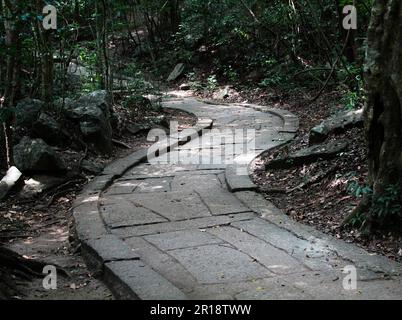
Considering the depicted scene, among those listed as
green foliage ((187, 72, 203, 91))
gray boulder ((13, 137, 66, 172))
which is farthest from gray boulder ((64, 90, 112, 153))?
green foliage ((187, 72, 203, 91))

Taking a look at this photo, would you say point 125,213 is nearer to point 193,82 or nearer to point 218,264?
point 218,264

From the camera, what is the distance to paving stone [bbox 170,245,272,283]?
13.6 feet

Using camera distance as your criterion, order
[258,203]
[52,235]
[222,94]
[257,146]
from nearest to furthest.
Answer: [52,235]
[258,203]
[257,146]
[222,94]

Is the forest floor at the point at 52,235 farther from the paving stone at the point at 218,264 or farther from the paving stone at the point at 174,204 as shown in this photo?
the paving stone at the point at 174,204

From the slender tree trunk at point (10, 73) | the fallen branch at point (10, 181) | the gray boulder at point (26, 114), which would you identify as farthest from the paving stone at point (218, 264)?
the gray boulder at point (26, 114)

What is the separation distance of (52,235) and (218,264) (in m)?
2.14

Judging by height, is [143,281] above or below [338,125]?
below

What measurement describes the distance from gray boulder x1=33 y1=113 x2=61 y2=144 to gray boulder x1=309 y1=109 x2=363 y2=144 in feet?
13.1

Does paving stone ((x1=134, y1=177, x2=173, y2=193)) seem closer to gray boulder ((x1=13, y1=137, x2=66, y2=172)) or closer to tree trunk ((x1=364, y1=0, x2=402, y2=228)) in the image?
gray boulder ((x1=13, y1=137, x2=66, y2=172))

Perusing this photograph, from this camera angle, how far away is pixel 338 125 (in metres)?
7.63

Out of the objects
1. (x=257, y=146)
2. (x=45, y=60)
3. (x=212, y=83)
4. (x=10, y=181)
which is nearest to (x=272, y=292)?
(x=10, y=181)

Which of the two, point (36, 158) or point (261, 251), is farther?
point (36, 158)

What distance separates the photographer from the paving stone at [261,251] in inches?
170

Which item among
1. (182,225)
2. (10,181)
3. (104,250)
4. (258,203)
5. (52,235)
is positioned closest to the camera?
(104,250)
